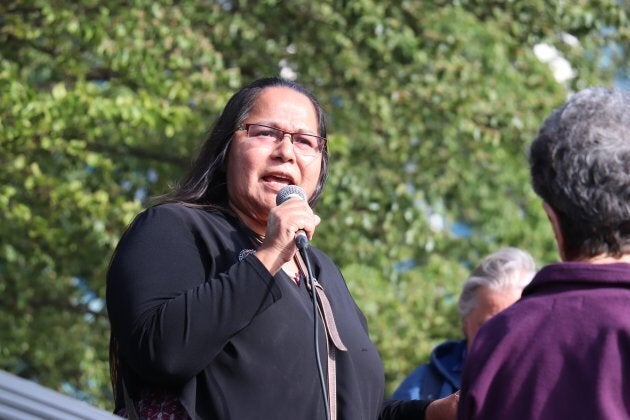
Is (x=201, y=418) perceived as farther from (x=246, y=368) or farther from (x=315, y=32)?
(x=315, y=32)

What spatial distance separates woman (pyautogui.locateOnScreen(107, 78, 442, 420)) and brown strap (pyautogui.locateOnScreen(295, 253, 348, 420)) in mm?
16

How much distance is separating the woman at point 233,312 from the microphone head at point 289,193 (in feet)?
0.28

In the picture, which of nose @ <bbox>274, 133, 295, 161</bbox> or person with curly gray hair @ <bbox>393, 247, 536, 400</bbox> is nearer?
nose @ <bbox>274, 133, 295, 161</bbox>

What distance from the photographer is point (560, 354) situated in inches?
96.4

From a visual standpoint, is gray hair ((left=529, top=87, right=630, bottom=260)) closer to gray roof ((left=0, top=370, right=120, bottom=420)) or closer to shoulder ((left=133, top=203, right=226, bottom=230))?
shoulder ((left=133, top=203, right=226, bottom=230))

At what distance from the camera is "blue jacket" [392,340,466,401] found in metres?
5.39

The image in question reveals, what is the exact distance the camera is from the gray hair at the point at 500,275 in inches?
215

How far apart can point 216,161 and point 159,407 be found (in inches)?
31.8

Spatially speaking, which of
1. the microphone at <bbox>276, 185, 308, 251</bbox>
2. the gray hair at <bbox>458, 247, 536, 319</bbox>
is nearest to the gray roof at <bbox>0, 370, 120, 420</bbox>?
the microphone at <bbox>276, 185, 308, 251</bbox>

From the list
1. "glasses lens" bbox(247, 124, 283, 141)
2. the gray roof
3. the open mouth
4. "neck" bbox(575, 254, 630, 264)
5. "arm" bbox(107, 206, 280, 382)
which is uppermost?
"neck" bbox(575, 254, 630, 264)

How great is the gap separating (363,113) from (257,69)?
1.01 metres

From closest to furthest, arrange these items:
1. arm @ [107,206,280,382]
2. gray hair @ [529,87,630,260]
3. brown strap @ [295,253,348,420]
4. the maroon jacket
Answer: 1. the maroon jacket
2. gray hair @ [529,87,630,260]
3. arm @ [107,206,280,382]
4. brown strap @ [295,253,348,420]

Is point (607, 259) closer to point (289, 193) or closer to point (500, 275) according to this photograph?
point (289, 193)

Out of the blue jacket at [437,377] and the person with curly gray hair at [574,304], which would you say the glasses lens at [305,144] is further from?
the blue jacket at [437,377]
